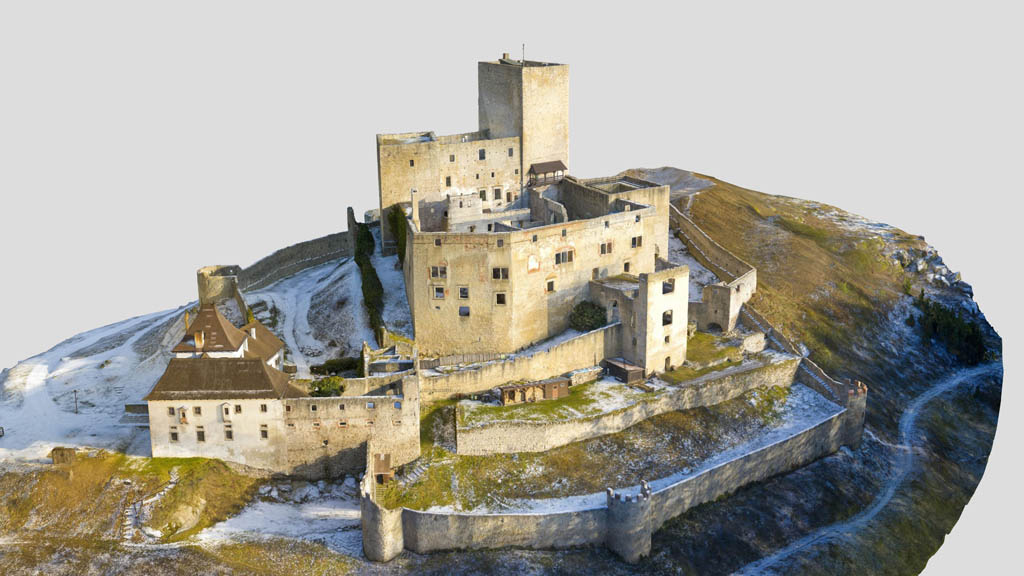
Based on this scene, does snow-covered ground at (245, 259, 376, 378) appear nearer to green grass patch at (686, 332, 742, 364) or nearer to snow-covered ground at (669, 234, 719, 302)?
green grass patch at (686, 332, 742, 364)

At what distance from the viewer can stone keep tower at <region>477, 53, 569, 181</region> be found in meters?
88.9

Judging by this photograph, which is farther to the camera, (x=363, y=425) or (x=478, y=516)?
(x=363, y=425)

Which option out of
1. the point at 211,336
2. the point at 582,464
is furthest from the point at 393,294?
the point at 582,464

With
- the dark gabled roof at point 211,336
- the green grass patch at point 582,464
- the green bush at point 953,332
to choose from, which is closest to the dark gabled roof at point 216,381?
the dark gabled roof at point 211,336

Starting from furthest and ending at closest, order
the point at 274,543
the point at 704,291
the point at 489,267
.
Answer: the point at 704,291 < the point at 489,267 < the point at 274,543

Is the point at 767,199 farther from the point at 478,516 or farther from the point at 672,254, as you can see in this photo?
the point at 478,516

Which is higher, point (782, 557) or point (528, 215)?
point (528, 215)

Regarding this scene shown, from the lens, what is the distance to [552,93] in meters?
89.9

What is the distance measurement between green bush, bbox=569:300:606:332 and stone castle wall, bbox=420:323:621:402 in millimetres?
1007

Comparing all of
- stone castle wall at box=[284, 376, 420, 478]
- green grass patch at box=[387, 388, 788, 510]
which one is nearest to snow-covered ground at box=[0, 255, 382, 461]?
stone castle wall at box=[284, 376, 420, 478]

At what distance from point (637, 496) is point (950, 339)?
42463 mm

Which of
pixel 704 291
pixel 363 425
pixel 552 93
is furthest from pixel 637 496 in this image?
pixel 552 93

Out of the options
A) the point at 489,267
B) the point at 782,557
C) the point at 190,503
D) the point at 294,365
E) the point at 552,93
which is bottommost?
the point at 782,557

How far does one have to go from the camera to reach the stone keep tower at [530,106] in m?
88.9
